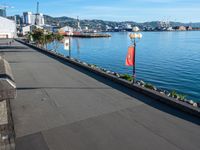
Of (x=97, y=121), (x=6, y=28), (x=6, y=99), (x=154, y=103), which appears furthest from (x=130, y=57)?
(x=6, y=28)

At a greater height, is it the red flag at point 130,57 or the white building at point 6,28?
the white building at point 6,28

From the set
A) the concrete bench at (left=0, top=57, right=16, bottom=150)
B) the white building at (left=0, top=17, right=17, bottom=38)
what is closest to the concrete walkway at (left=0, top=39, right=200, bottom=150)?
the concrete bench at (left=0, top=57, right=16, bottom=150)

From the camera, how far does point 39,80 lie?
18.5 meters

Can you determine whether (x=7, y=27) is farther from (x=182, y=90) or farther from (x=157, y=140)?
(x=157, y=140)

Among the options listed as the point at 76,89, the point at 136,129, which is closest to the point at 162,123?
the point at 136,129

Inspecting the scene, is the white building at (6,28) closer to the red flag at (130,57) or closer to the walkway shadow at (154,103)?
the walkway shadow at (154,103)

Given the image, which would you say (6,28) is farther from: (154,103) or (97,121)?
(97,121)

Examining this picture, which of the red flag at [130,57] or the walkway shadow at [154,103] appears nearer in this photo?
the walkway shadow at [154,103]

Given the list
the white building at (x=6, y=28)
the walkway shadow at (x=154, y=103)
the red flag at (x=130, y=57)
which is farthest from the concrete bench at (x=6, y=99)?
the white building at (x=6, y=28)

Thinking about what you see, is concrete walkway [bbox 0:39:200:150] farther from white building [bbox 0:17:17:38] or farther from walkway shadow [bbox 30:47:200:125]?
white building [bbox 0:17:17:38]

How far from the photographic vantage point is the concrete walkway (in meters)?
8.17

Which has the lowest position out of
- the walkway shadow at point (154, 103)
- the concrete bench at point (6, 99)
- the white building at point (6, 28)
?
the walkway shadow at point (154, 103)

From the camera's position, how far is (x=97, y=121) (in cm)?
1009

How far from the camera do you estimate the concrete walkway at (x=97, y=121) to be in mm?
8172
